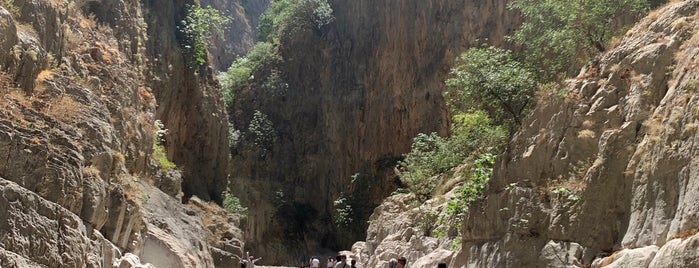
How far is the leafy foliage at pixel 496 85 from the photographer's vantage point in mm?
23434

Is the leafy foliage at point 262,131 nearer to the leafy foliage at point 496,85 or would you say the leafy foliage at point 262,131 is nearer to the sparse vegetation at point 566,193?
the leafy foliage at point 496,85

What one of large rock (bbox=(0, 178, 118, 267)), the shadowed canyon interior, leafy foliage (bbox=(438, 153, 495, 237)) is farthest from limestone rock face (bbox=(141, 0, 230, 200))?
large rock (bbox=(0, 178, 118, 267))

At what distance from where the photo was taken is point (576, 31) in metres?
21.4

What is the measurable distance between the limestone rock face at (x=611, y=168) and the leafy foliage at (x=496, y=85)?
7.35 m

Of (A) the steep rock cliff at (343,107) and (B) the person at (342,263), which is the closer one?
(B) the person at (342,263)

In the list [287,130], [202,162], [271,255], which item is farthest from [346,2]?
[202,162]

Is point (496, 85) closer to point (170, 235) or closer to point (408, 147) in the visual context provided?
point (170, 235)

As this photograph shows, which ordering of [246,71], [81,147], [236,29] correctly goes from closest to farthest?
[81,147]
[246,71]
[236,29]

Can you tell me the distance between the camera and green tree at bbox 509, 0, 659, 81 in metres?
20.5

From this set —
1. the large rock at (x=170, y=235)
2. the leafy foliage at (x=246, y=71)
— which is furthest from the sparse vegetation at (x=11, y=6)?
the leafy foliage at (x=246, y=71)

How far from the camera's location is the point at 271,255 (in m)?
47.6

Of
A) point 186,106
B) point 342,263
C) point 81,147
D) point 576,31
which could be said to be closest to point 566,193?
point 342,263

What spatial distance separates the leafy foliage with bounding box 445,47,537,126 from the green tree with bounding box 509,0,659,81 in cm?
90

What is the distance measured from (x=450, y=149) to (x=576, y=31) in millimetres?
9398
